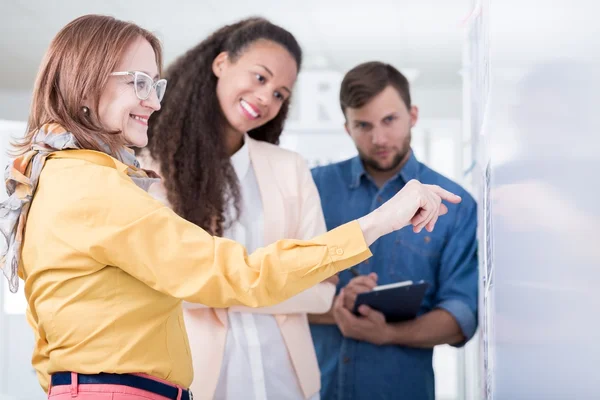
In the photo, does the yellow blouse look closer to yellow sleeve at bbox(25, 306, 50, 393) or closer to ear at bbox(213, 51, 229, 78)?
yellow sleeve at bbox(25, 306, 50, 393)

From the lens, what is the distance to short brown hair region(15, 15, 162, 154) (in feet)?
4.66

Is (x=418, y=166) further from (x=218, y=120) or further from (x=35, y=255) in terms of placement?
(x=35, y=255)

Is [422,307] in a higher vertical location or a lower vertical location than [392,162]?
lower

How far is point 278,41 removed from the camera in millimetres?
2398

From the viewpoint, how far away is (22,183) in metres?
1.37

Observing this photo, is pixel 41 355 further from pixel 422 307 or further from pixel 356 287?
pixel 422 307

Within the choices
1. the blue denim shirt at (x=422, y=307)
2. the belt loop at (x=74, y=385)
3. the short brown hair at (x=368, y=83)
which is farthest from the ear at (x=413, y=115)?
the belt loop at (x=74, y=385)

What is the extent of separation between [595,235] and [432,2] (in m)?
5.54

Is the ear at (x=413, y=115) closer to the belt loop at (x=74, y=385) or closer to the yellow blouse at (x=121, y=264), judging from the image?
the yellow blouse at (x=121, y=264)

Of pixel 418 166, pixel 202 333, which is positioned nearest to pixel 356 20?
pixel 418 166

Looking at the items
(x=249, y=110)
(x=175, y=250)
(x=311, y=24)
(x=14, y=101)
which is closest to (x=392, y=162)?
(x=249, y=110)

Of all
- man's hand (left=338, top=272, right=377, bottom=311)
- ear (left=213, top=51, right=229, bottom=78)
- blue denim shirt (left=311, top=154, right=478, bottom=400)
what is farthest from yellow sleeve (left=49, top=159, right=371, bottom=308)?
blue denim shirt (left=311, top=154, right=478, bottom=400)

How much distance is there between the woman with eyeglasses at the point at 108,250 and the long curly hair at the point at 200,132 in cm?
81

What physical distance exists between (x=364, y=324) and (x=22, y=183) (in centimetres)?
155
